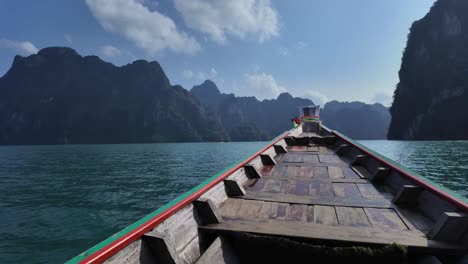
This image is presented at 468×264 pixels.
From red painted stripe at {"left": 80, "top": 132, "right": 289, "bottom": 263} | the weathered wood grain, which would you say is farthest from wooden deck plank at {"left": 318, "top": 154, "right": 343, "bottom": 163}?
the weathered wood grain

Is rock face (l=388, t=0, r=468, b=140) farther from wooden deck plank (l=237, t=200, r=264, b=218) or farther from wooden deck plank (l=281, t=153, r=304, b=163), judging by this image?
wooden deck plank (l=237, t=200, r=264, b=218)

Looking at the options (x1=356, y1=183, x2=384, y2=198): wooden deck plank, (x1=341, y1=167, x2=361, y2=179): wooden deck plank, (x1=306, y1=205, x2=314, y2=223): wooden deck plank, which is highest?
(x1=341, y1=167, x2=361, y2=179): wooden deck plank

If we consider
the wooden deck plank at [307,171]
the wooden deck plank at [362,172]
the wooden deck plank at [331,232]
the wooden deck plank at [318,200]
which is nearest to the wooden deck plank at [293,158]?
the wooden deck plank at [307,171]

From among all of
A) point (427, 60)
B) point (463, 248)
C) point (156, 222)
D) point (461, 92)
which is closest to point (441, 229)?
point (463, 248)

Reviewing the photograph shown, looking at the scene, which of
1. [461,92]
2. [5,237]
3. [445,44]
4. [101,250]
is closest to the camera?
[101,250]

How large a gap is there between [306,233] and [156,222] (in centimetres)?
167

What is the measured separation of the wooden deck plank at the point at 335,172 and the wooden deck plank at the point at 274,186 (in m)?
1.41

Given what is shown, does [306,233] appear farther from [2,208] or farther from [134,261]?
[2,208]

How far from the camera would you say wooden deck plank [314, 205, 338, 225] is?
3.62 meters

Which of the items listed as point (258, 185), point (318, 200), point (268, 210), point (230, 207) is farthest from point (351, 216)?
point (258, 185)

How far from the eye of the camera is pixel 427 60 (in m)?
121

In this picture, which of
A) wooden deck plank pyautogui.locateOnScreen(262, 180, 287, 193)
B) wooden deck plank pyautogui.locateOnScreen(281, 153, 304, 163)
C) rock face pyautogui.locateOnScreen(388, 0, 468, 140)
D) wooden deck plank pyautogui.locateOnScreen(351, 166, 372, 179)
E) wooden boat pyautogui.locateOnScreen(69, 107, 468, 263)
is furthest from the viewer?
rock face pyautogui.locateOnScreen(388, 0, 468, 140)

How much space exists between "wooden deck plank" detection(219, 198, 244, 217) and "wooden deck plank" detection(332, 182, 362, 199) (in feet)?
6.06

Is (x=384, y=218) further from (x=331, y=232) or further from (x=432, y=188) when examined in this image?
(x=331, y=232)
